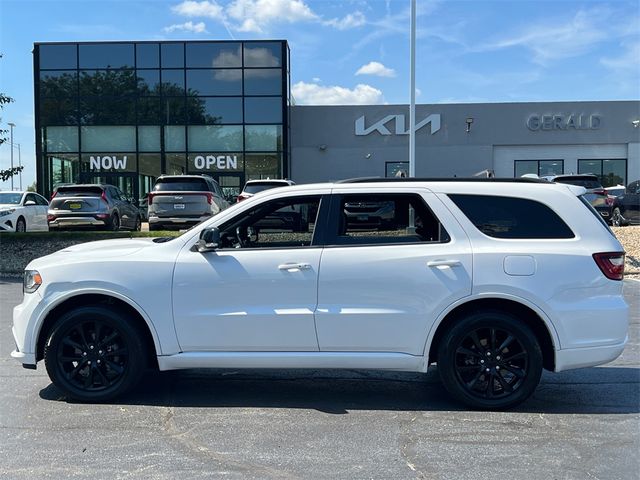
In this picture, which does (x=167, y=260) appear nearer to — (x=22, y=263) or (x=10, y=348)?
(x=10, y=348)

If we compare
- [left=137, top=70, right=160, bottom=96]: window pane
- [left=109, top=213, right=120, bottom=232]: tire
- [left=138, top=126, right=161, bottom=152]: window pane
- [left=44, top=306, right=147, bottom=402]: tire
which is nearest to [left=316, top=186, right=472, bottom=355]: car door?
[left=44, top=306, right=147, bottom=402]: tire

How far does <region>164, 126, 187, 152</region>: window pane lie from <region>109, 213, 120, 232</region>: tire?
1227cm

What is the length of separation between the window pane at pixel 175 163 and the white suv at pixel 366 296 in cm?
2536

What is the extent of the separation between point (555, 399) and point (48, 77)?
29.8 meters

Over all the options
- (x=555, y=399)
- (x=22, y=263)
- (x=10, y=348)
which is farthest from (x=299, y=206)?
(x=22, y=263)

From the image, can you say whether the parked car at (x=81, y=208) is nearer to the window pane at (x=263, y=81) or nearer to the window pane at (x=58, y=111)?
the window pane at (x=263, y=81)

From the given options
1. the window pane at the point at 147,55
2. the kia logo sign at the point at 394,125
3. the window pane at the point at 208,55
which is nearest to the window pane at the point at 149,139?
the window pane at the point at 147,55

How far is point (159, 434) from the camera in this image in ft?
14.2

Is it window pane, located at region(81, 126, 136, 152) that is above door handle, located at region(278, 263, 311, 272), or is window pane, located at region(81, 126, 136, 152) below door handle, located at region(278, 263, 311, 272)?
above

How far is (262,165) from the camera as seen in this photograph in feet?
98.0

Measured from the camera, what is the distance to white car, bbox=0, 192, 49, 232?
1712 cm

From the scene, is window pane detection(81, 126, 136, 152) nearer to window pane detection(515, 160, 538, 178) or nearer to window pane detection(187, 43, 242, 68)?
window pane detection(187, 43, 242, 68)

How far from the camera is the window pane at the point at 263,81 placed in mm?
29094

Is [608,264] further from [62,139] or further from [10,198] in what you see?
[62,139]
